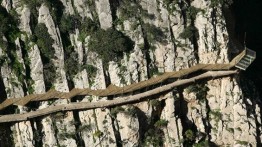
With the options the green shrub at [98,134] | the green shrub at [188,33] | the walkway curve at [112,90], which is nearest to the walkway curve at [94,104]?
the walkway curve at [112,90]

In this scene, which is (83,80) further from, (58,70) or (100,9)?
(100,9)

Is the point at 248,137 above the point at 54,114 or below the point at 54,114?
below

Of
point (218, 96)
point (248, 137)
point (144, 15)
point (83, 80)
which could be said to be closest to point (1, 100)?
point (83, 80)

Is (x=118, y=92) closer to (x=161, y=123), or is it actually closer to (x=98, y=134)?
(x=98, y=134)

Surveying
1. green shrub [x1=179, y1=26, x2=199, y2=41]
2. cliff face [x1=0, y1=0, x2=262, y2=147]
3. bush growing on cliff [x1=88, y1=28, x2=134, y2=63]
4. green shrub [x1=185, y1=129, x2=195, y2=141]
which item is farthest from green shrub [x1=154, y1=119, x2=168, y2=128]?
green shrub [x1=179, y1=26, x2=199, y2=41]

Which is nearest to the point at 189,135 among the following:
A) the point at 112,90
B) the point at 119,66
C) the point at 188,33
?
the point at 112,90

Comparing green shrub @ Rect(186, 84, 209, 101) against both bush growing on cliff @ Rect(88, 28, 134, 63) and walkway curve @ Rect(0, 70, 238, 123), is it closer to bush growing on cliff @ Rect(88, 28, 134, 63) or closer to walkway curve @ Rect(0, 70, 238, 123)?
walkway curve @ Rect(0, 70, 238, 123)
